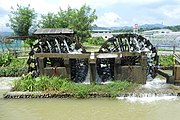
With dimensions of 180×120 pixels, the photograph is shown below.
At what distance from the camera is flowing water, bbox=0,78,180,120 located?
9.93m

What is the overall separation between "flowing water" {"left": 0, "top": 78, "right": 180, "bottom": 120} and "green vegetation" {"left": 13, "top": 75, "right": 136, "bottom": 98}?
0.49m

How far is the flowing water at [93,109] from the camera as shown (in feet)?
32.6

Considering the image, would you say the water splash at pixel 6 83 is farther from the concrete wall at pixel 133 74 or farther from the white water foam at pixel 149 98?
the white water foam at pixel 149 98

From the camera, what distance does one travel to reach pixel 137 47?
16.6m

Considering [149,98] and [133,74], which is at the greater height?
[133,74]

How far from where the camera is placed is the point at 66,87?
12.7 meters

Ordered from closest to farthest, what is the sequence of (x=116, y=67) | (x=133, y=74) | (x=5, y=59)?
1. (x=133, y=74)
2. (x=116, y=67)
3. (x=5, y=59)

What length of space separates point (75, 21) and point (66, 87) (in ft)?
74.7

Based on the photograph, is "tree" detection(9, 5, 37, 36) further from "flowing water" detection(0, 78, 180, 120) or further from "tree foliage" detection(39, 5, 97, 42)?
"flowing water" detection(0, 78, 180, 120)

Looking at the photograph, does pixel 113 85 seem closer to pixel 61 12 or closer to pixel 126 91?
pixel 126 91

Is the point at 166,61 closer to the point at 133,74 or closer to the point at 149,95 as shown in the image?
the point at 133,74

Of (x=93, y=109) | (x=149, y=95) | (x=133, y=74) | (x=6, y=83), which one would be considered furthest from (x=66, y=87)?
(x=6, y=83)

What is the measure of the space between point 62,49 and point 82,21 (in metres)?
19.0

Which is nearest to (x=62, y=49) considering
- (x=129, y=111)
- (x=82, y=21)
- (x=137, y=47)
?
(x=137, y=47)
